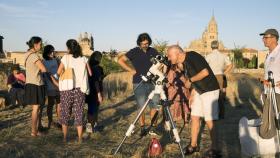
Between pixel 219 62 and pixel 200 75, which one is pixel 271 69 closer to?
pixel 200 75

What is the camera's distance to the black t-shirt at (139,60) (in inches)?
302

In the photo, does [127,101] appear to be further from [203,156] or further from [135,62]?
[203,156]

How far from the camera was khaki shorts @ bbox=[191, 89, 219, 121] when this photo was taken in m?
5.97

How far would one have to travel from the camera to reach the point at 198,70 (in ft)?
18.9

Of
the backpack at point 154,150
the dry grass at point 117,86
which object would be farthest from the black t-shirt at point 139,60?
the dry grass at point 117,86

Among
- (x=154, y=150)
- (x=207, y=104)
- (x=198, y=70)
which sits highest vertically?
(x=198, y=70)

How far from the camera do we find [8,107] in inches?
455

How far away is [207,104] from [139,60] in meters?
2.10

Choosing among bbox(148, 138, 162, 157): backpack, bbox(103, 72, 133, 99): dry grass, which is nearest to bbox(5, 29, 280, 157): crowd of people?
bbox(148, 138, 162, 157): backpack

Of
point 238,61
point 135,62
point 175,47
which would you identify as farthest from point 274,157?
point 238,61

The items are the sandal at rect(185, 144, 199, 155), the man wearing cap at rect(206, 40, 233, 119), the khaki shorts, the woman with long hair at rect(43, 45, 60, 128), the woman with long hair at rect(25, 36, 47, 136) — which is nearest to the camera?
the khaki shorts

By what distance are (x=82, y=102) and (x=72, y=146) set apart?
2.48 feet

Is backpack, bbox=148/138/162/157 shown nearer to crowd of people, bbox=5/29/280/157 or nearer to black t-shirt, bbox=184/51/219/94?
crowd of people, bbox=5/29/280/157

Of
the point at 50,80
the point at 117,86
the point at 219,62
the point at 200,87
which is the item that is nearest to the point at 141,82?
the point at 200,87
